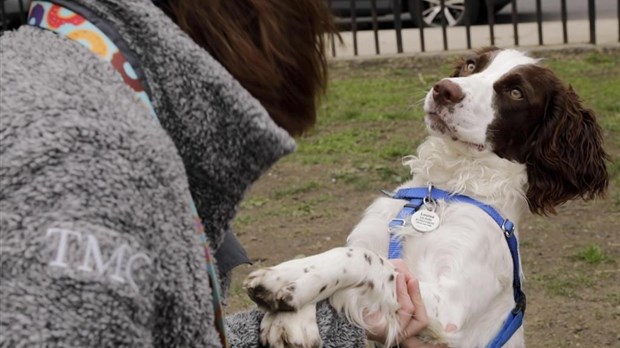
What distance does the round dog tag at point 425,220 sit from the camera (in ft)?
10.8

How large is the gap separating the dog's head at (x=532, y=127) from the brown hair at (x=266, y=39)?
160 cm

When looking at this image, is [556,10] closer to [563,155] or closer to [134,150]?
[563,155]

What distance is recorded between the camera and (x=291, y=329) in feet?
7.67

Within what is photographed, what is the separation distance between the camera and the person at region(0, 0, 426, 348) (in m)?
1.36

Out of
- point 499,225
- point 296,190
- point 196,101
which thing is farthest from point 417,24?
point 196,101

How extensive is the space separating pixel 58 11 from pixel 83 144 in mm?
328

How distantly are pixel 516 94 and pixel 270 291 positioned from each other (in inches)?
54.1

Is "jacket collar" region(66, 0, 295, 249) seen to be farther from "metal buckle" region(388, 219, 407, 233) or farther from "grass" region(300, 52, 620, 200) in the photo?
"grass" region(300, 52, 620, 200)

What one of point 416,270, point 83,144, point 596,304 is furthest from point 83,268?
point 596,304

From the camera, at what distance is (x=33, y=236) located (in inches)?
53.2

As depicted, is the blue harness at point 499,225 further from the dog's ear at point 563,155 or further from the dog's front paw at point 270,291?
the dog's front paw at point 270,291

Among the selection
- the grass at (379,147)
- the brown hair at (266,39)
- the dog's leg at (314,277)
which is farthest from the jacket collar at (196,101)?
the grass at (379,147)

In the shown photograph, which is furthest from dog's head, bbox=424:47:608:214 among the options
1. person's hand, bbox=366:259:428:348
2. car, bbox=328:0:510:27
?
car, bbox=328:0:510:27

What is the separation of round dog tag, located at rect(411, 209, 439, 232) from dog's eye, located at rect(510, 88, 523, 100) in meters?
0.48
